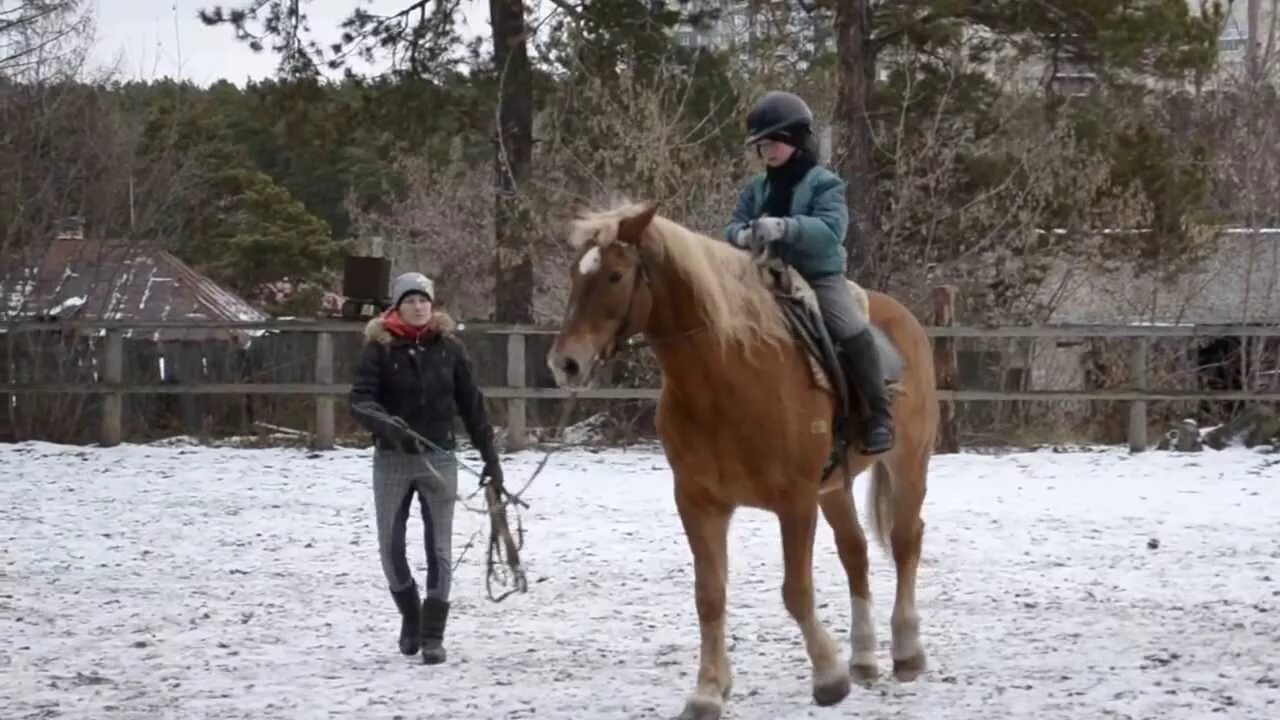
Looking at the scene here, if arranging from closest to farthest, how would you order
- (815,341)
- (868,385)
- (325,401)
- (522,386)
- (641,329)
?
(641,329), (815,341), (868,385), (522,386), (325,401)

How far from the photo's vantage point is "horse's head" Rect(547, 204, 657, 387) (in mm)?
5273

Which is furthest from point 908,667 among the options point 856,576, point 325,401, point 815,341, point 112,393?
point 112,393

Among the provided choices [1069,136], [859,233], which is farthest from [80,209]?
[1069,136]

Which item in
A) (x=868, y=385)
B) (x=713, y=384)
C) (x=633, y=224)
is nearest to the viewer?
(x=633, y=224)

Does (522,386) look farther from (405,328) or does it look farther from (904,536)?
(904,536)

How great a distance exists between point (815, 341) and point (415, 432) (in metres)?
1.94

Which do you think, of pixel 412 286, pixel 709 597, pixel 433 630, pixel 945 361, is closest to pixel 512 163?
pixel 945 361

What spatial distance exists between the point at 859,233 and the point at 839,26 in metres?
2.31

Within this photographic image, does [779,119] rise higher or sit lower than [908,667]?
higher

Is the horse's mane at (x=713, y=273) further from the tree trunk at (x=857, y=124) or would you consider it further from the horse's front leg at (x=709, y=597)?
the tree trunk at (x=857, y=124)

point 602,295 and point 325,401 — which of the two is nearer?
point 602,295

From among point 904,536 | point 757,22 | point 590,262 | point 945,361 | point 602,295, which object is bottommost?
point 904,536

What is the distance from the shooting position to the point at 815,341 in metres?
6.07

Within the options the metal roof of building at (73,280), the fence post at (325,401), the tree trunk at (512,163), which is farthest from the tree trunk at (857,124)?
the metal roof of building at (73,280)
